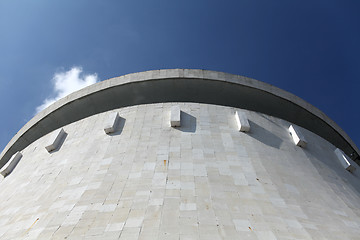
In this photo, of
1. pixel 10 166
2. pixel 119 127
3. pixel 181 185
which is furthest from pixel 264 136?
pixel 10 166

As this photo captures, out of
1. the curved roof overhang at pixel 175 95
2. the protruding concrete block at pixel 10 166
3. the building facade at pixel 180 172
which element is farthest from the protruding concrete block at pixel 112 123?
the protruding concrete block at pixel 10 166

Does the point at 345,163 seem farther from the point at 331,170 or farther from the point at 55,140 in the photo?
the point at 55,140

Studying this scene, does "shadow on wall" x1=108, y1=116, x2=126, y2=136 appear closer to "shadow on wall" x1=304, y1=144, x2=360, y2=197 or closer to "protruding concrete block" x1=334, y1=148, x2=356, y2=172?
"shadow on wall" x1=304, y1=144, x2=360, y2=197

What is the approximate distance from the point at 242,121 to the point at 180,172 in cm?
427

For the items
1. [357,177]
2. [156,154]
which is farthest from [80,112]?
[357,177]

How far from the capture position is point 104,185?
8.87m

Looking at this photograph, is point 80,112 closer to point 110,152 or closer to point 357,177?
point 110,152

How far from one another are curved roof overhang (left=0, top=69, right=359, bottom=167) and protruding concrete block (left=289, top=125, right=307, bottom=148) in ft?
10.0

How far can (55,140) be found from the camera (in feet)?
40.9

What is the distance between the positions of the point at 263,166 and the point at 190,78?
663 cm

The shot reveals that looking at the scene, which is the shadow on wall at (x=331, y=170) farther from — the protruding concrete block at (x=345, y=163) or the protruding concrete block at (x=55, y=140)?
the protruding concrete block at (x=55, y=140)

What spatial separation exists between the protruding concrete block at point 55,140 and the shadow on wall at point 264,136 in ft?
30.2

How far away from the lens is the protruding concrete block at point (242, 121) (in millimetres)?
11422

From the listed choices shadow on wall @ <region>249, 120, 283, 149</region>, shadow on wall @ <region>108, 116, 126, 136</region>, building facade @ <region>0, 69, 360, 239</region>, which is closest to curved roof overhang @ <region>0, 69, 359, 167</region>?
building facade @ <region>0, 69, 360, 239</region>
